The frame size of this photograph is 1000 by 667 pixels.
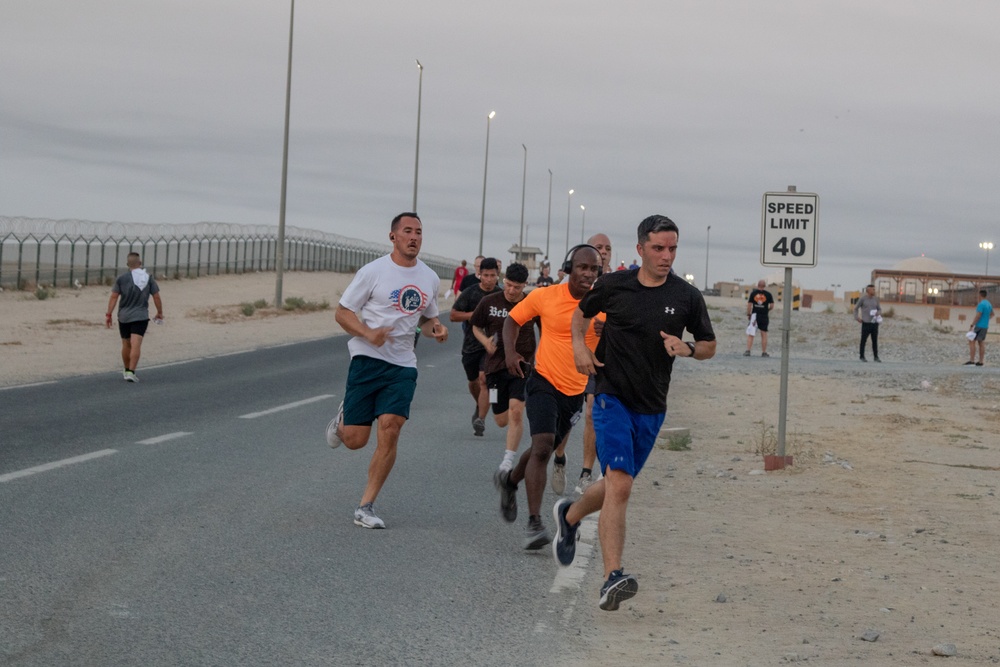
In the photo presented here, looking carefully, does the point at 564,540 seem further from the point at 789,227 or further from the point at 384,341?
the point at 789,227

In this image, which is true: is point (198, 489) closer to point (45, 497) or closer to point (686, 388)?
point (45, 497)

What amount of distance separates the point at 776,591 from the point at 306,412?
9179mm

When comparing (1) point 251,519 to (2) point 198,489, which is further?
(2) point 198,489

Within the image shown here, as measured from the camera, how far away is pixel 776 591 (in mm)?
6867

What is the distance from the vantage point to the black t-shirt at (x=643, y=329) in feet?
20.6

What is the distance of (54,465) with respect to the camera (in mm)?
9992

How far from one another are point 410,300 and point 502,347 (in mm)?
2647

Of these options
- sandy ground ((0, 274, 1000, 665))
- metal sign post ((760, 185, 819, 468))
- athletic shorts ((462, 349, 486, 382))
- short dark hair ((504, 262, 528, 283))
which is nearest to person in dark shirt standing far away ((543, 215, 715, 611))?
sandy ground ((0, 274, 1000, 665))

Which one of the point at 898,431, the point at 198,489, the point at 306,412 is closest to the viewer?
the point at 198,489

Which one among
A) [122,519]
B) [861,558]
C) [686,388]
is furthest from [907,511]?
[686,388]

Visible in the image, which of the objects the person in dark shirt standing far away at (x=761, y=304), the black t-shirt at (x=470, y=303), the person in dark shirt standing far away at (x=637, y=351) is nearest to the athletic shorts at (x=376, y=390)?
the person in dark shirt standing far away at (x=637, y=351)

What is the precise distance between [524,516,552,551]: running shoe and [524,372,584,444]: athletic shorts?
0.63m

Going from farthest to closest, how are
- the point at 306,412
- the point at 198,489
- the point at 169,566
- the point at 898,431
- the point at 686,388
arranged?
the point at 686,388 < the point at 898,431 < the point at 306,412 < the point at 198,489 < the point at 169,566

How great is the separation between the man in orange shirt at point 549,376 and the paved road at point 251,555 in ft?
1.22
